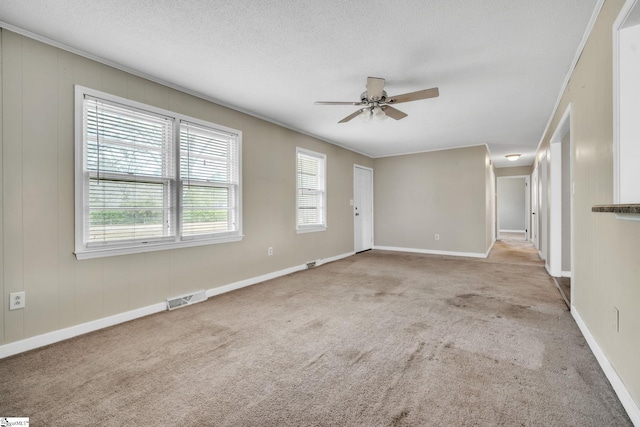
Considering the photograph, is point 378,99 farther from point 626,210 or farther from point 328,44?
point 626,210

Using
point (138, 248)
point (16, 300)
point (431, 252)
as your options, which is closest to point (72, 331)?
point (16, 300)

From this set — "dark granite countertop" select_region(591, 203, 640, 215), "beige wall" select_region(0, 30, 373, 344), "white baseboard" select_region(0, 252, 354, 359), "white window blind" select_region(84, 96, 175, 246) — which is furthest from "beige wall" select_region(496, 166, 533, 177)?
"white window blind" select_region(84, 96, 175, 246)

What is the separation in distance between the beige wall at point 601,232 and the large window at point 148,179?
11.7 ft

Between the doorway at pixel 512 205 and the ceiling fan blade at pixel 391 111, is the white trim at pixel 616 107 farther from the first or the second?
the doorway at pixel 512 205

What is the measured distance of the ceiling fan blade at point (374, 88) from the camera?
2789 millimetres

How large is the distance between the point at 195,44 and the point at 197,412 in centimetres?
265

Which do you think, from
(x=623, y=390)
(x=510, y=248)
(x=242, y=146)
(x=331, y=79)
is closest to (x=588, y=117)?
(x=623, y=390)

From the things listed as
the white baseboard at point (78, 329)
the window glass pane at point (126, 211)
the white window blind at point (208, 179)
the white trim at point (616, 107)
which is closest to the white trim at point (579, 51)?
the white trim at point (616, 107)

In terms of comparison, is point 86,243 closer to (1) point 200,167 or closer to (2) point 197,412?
(1) point 200,167

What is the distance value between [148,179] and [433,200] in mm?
5778

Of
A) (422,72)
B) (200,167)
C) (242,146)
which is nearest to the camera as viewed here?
(422,72)

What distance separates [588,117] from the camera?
2.23 m

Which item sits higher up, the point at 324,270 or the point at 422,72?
the point at 422,72

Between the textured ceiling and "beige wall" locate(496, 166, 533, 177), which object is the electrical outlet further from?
"beige wall" locate(496, 166, 533, 177)
